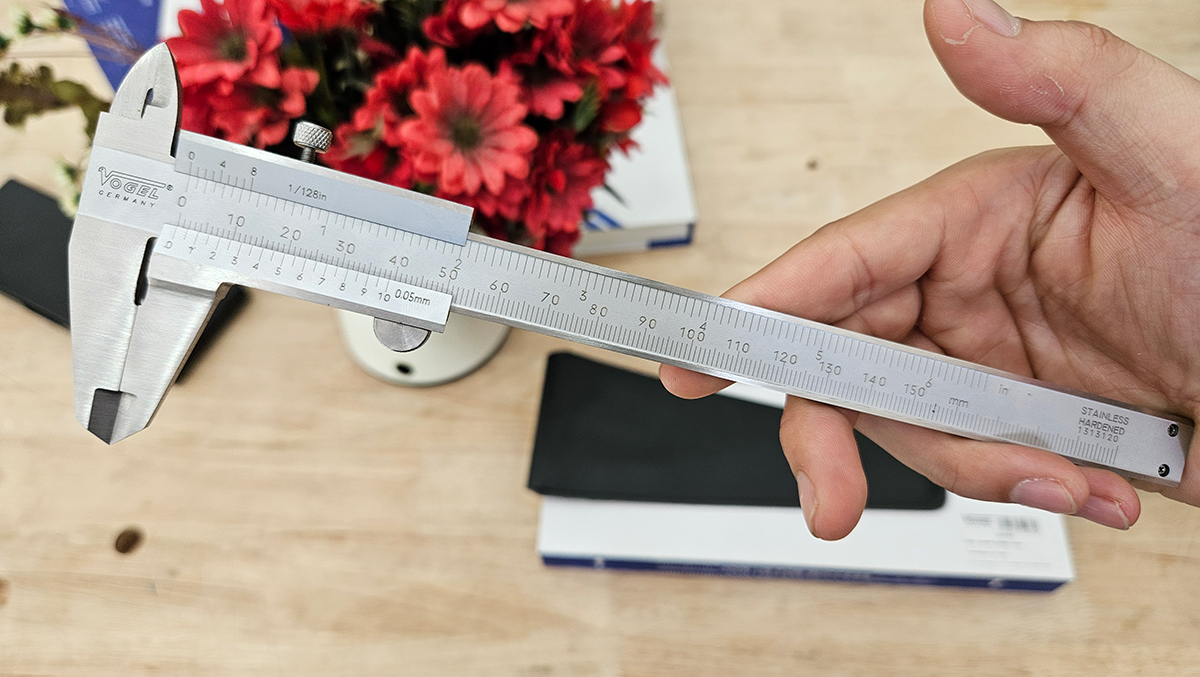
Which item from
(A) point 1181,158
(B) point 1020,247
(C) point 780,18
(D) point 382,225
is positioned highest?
(C) point 780,18

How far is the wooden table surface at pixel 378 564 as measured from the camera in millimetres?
723

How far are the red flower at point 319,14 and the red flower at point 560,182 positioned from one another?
0.17m

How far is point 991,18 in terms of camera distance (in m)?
0.56

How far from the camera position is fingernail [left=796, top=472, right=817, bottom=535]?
1.90ft

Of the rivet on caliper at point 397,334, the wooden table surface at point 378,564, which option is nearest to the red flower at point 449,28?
the rivet on caliper at point 397,334

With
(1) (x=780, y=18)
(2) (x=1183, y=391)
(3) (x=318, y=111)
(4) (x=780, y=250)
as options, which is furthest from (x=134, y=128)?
(2) (x=1183, y=391)

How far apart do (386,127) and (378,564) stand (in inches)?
18.7

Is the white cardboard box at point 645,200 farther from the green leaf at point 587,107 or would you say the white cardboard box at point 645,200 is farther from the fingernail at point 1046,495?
the fingernail at point 1046,495

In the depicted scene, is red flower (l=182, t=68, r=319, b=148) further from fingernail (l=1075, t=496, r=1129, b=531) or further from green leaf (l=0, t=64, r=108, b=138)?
fingernail (l=1075, t=496, r=1129, b=531)

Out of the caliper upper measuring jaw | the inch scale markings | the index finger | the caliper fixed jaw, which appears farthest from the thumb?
the caliper fixed jaw

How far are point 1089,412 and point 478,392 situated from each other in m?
0.63

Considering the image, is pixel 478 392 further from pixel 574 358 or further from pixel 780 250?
pixel 780 250

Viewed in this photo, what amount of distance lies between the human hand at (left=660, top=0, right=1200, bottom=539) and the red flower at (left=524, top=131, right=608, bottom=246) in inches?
6.3

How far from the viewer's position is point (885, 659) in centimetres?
73
